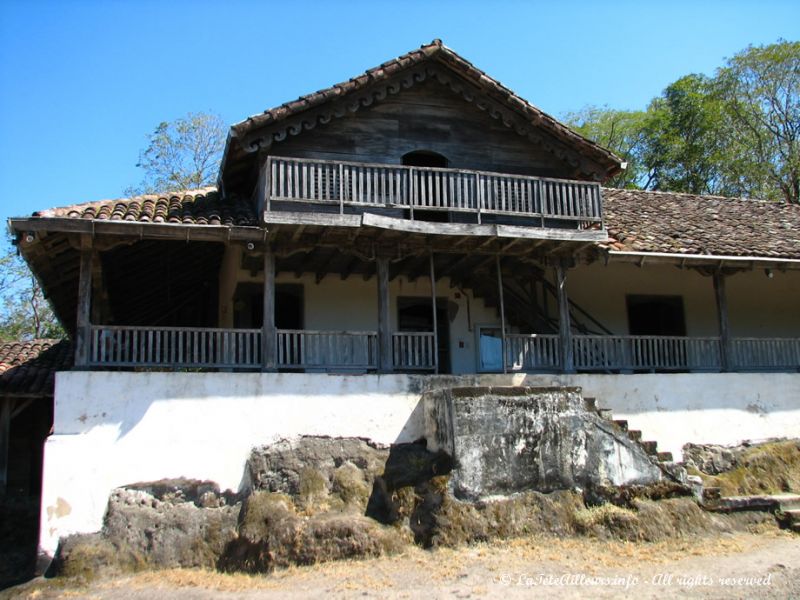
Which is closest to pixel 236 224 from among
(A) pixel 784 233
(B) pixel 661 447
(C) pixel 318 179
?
(C) pixel 318 179

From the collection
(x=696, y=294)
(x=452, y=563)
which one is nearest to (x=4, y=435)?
(x=452, y=563)

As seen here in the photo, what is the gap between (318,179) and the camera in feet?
42.0

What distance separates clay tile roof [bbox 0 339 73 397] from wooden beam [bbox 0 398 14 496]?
15.5 inches

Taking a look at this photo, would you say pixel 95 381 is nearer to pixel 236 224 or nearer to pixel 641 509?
pixel 236 224

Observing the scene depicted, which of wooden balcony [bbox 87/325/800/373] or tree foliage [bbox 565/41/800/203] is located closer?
wooden balcony [bbox 87/325/800/373]

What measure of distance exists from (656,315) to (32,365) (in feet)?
43.8

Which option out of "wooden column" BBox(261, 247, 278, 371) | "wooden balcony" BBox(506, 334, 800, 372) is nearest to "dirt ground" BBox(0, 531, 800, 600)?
"wooden column" BBox(261, 247, 278, 371)

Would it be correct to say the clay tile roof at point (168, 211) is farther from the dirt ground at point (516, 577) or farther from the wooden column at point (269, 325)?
the dirt ground at point (516, 577)

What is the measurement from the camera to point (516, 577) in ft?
31.2

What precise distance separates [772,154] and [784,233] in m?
14.3

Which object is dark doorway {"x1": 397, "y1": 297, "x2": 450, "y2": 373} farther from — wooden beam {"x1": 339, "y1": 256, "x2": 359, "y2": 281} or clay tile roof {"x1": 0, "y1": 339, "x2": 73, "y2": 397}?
clay tile roof {"x1": 0, "y1": 339, "x2": 73, "y2": 397}

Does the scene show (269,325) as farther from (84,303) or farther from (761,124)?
(761,124)

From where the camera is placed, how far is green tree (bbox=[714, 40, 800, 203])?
2884 centimetres

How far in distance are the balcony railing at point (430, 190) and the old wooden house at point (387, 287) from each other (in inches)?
2.0
